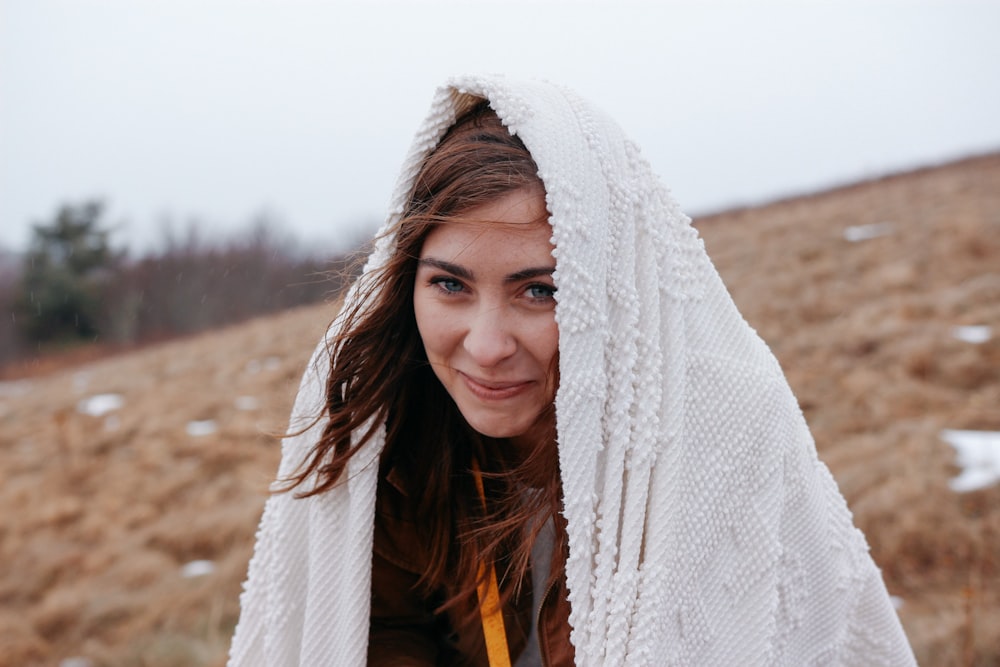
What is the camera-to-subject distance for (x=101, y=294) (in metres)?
22.3

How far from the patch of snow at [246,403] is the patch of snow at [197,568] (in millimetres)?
3478

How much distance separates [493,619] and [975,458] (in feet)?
10.5

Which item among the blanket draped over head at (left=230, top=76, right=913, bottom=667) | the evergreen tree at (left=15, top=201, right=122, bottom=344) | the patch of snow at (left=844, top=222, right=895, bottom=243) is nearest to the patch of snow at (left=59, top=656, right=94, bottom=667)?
the blanket draped over head at (left=230, top=76, right=913, bottom=667)

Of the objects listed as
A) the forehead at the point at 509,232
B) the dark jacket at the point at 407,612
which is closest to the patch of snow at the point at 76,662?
the dark jacket at the point at 407,612

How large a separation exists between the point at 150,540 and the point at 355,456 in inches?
163

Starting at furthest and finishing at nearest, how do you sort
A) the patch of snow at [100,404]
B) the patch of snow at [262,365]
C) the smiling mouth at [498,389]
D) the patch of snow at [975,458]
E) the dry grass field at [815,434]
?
1. the patch of snow at [262,365]
2. the patch of snow at [100,404]
3. the patch of snow at [975,458]
4. the dry grass field at [815,434]
5. the smiling mouth at [498,389]

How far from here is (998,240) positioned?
304 inches

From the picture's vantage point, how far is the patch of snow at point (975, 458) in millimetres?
3479

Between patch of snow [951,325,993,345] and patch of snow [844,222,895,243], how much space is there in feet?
14.3

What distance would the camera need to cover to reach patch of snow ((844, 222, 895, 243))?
9.59 meters

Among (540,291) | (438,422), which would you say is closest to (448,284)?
(540,291)

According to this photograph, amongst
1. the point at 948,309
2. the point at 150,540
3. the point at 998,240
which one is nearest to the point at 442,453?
the point at 150,540

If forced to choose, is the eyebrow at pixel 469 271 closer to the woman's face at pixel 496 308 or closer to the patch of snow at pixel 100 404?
the woman's face at pixel 496 308

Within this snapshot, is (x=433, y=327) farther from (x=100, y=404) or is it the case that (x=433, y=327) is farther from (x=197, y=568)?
(x=100, y=404)
